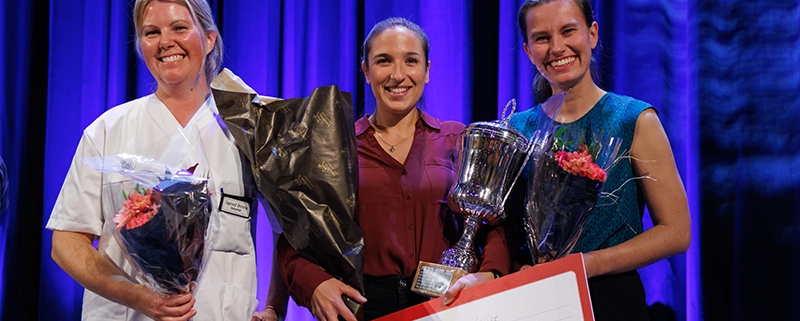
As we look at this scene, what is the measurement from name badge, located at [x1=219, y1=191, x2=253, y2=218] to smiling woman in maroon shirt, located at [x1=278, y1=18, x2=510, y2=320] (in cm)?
12

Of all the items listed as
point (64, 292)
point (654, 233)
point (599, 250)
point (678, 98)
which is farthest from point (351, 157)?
point (64, 292)

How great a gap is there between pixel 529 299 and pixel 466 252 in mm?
196

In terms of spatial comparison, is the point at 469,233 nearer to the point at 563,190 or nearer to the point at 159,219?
the point at 563,190

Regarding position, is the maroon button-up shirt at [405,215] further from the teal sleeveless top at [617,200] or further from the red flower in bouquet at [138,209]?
the red flower in bouquet at [138,209]

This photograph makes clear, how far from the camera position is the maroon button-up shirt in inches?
64.4

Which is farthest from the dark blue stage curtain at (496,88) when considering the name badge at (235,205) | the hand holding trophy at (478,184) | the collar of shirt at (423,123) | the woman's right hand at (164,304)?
the woman's right hand at (164,304)

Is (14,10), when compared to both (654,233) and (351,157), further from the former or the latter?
(654,233)

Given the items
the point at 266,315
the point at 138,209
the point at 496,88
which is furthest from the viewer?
the point at 496,88

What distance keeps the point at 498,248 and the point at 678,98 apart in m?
1.19

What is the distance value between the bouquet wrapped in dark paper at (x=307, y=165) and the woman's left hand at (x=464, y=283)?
0.78ft

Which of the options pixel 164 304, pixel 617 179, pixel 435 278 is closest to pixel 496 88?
pixel 617 179

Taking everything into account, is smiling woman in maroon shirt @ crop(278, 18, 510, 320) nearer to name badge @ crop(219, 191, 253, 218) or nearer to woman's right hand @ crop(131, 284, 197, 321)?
name badge @ crop(219, 191, 253, 218)

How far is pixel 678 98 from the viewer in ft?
7.81

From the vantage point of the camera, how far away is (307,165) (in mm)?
1532
